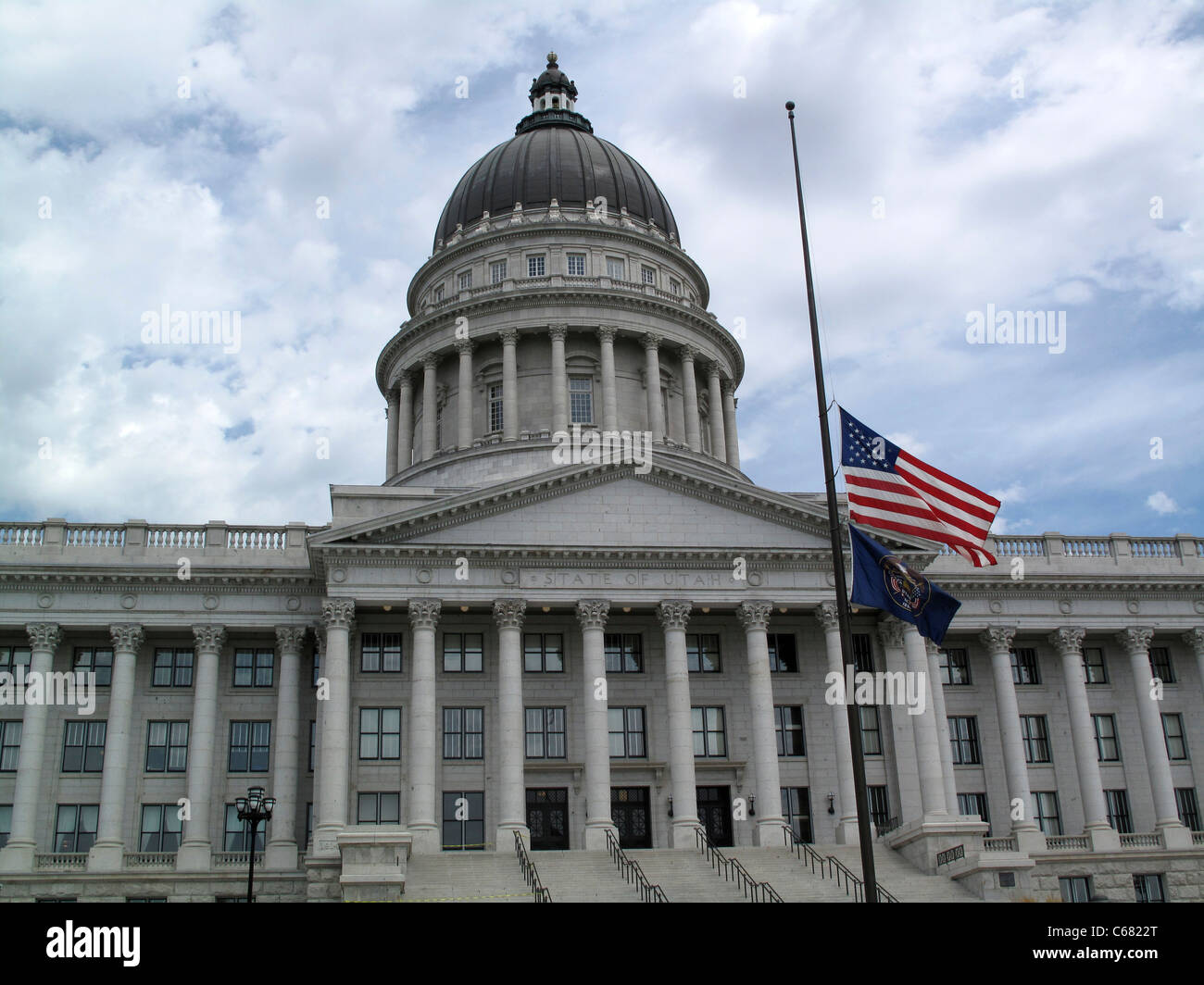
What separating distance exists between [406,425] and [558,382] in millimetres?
8961

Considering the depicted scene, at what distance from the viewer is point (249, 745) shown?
147ft

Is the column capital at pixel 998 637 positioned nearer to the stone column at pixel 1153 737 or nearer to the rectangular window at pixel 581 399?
the stone column at pixel 1153 737

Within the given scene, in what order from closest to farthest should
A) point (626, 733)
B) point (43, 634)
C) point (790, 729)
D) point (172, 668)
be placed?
1. point (43, 634)
2. point (626, 733)
3. point (172, 668)
4. point (790, 729)

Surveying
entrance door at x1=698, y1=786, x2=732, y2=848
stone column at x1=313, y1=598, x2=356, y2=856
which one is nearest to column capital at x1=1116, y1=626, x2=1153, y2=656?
entrance door at x1=698, y1=786, x2=732, y2=848

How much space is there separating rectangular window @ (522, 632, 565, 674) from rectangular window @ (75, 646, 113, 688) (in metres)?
14.9

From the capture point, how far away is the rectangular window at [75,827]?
42.7 m

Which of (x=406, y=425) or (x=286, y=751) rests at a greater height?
(x=406, y=425)

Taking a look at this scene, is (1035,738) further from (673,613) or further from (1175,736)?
(673,613)

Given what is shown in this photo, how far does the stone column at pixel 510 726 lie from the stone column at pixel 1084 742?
21.1m

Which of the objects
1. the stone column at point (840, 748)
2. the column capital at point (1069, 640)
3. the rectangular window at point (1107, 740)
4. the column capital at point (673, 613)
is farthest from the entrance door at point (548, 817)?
the rectangular window at point (1107, 740)

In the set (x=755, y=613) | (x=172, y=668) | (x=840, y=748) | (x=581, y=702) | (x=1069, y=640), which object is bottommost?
(x=840, y=748)

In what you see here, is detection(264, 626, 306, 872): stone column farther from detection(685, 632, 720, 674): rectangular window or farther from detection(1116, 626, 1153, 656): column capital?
detection(1116, 626, 1153, 656): column capital

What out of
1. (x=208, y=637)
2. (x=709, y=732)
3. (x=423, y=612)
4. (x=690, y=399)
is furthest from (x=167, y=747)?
(x=690, y=399)
